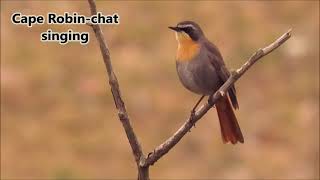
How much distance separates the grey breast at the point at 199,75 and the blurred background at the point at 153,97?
15.9 ft

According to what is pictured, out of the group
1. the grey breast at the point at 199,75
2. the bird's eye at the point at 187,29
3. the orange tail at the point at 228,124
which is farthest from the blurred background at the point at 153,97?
the bird's eye at the point at 187,29

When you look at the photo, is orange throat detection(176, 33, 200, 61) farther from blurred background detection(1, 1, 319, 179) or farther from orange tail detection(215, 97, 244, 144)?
blurred background detection(1, 1, 319, 179)

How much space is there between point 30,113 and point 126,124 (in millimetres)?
7446

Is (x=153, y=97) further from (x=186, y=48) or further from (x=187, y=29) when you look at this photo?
(x=187, y=29)

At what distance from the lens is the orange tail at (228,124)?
3.84 m

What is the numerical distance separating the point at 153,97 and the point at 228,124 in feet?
21.1

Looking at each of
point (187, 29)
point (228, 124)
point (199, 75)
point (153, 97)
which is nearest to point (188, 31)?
point (187, 29)

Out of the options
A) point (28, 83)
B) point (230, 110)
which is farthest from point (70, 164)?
point (230, 110)

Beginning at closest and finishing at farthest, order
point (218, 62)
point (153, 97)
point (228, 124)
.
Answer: point (228, 124) < point (218, 62) < point (153, 97)

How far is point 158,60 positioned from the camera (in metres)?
10.9

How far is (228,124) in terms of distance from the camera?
153 inches

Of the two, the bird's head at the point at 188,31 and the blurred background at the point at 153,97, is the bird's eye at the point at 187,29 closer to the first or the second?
the bird's head at the point at 188,31

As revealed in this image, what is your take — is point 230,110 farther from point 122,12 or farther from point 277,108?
point 122,12

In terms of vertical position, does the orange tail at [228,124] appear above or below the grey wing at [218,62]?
below
